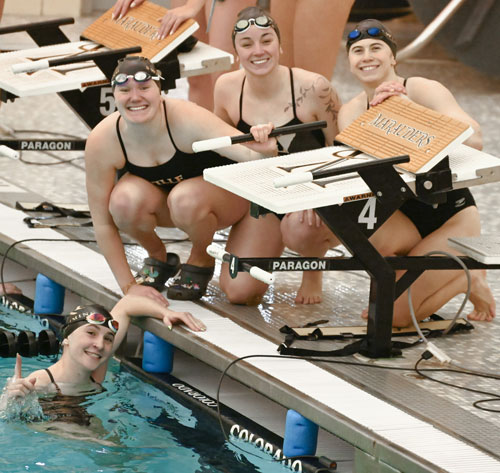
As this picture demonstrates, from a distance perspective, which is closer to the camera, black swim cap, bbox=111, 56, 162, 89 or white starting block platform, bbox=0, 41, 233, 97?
black swim cap, bbox=111, 56, 162, 89

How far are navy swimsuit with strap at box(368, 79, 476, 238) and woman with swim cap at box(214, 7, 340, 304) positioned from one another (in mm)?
330

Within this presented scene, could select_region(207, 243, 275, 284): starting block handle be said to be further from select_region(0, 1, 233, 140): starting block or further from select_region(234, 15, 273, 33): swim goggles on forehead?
select_region(0, 1, 233, 140): starting block

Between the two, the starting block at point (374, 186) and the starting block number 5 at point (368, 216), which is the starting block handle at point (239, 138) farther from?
the starting block number 5 at point (368, 216)

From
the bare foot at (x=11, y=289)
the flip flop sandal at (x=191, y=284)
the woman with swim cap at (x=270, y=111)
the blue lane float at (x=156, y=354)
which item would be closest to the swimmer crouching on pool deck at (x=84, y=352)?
the blue lane float at (x=156, y=354)

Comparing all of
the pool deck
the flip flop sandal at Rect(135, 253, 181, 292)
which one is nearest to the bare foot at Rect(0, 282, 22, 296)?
the pool deck

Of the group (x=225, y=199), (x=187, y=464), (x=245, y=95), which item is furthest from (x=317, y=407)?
(x=245, y=95)

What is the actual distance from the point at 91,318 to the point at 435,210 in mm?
1249

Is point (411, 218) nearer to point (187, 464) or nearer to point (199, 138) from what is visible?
point (199, 138)

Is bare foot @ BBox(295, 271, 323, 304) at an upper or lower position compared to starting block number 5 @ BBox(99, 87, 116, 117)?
lower

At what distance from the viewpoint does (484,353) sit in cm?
386

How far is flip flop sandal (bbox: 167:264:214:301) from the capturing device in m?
4.26

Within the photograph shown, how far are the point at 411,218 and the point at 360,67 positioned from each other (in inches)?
22.0

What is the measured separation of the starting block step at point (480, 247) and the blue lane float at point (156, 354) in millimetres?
1106

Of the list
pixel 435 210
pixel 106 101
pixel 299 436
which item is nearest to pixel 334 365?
pixel 299 436
